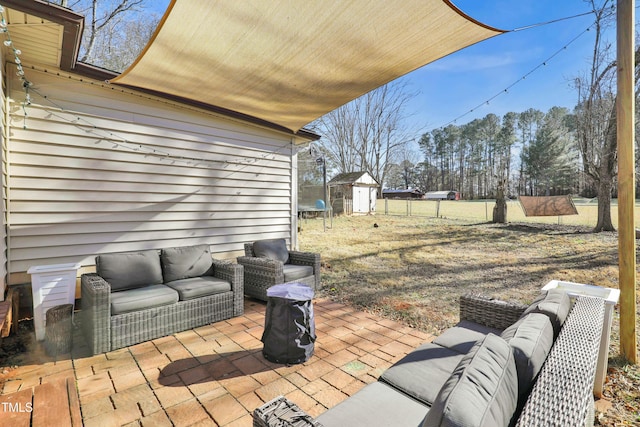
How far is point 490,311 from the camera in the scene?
234 cm

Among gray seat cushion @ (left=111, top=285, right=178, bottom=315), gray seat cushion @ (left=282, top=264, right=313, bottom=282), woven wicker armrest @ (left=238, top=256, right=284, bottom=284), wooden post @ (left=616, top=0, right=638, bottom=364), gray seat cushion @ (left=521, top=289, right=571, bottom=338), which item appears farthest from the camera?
gray seat cushion @ (left=282, top=264, right=313, bottom=282)

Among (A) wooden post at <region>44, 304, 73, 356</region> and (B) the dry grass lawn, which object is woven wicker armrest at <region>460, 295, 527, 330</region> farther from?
(A) wooden post at <region>44, 304, 73, 356</region>

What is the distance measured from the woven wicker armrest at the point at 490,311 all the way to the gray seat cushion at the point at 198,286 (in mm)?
2513

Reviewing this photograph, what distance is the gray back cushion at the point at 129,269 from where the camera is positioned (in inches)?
124

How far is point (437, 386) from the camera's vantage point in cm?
153

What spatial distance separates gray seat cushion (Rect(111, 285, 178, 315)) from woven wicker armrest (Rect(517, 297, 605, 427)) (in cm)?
307

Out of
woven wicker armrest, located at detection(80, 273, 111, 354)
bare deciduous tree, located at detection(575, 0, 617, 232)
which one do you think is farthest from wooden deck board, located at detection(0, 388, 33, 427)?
bare deciduous tree, located at detection(575, 0, 617, 232)

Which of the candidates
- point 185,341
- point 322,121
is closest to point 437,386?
point 185,341

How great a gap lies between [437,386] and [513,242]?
8.05 metres

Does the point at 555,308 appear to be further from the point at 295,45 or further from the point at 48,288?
the point at 48,288

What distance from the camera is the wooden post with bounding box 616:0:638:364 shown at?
2.39 meters

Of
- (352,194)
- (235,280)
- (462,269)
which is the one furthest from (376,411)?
(352,194)

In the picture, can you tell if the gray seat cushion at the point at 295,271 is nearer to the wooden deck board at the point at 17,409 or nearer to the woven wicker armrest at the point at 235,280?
the woven wicker armrest at the point at 235,280

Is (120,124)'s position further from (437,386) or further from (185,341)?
(437,386)
